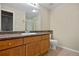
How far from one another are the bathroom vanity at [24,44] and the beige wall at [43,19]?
0.73ft

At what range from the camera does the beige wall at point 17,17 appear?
3162 mm

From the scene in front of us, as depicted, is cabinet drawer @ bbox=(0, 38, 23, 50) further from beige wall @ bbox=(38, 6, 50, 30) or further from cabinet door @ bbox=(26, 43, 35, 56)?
beige wall @ bbox=(38, 6, 50, 30)

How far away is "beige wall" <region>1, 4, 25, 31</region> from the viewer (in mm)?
3162

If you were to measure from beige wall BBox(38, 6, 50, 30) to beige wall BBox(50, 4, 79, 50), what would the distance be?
166 millimetres

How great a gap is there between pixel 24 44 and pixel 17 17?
85cm

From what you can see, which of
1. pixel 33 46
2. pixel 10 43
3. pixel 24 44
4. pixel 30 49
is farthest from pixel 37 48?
pixel 10 43

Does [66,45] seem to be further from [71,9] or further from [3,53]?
[3,53]

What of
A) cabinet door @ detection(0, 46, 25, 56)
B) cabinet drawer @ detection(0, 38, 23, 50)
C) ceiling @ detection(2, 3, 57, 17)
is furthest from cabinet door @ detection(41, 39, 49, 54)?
cabinet drawer @ detection(0, 38, 23, 50)

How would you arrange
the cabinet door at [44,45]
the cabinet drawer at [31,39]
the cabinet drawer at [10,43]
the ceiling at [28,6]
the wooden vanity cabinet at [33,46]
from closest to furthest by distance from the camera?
the cabinet drawer at [10,43], the cabinet drawer at [31,39], the wooden vanity cabinet at [33,46], the ceiling at [28,6], the cabinet door at [44,45]

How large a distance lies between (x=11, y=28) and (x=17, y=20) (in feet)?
0.78

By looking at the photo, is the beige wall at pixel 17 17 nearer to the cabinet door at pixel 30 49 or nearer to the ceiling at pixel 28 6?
the ceiling at pixel 28 6

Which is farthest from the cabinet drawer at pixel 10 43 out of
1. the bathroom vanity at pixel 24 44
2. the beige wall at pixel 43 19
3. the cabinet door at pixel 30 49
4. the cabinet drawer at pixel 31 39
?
the beige wall at pixel 43 19

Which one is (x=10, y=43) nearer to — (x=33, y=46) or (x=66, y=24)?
(x=33, y=46)

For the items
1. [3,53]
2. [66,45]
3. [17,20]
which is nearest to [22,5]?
[17,20]
